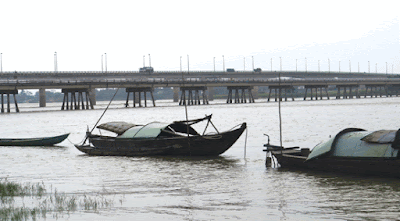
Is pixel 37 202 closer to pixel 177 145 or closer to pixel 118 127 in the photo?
pixel 177 145

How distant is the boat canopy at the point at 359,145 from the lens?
19.5 metres

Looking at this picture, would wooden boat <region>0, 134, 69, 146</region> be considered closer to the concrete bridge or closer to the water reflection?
the water reflection

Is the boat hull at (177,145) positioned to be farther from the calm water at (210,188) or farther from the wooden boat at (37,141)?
the wooden boat at (37,141)

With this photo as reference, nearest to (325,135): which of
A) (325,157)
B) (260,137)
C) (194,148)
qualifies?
(260,137)

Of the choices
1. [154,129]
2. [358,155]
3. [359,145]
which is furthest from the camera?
[154,129]

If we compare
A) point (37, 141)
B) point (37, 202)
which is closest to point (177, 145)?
point (37, 202)

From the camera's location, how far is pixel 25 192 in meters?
19.0

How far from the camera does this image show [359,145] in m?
20.4

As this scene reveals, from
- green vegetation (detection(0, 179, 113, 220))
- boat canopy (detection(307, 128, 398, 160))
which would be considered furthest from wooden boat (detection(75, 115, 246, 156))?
green vegetation (detection(0, 179, 113, 220))

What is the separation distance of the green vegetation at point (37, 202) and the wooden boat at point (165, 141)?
993 cm

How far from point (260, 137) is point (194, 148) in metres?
13.4

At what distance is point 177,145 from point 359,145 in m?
10.9

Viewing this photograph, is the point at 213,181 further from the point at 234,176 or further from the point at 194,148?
the point at 194,148

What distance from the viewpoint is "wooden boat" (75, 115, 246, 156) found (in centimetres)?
2816
